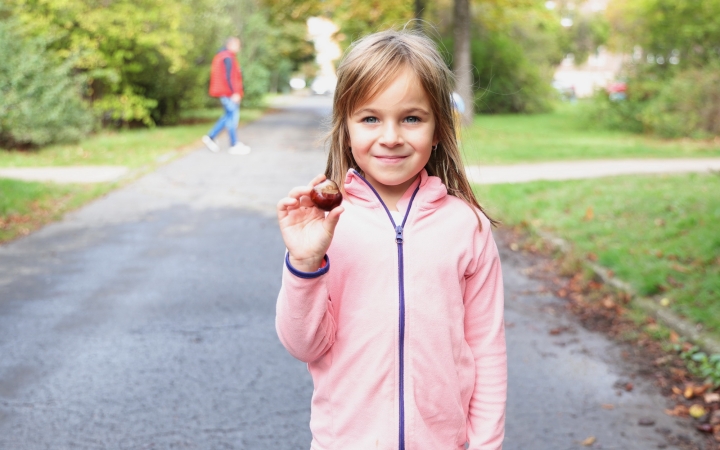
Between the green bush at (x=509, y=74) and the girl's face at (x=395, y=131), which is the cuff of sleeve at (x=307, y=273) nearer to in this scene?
the girl's face at (x=395, y=131)

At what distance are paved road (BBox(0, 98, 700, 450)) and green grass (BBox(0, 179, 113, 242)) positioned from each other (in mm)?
337

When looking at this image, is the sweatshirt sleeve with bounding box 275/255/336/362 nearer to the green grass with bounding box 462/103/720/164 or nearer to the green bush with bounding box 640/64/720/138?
the green grass with bounding box 462/103/720/164

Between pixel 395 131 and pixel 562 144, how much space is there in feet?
47.7

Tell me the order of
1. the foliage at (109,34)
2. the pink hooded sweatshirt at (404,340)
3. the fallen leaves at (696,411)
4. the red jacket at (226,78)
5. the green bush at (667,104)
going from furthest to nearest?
1. the green bush at (667,104)
2. the foliage at (109,34)
3. the red jacket at (226,78)
4. the fallen leaves at (696,411)
5. the pink hooded sweatshirt at (404,340)

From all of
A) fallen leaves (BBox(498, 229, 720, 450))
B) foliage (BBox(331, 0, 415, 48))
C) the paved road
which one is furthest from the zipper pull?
foliage (BBox(331, 0, 415, 48))

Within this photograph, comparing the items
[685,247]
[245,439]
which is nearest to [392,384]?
[245,439]

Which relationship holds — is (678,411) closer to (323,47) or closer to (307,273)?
(307,273)

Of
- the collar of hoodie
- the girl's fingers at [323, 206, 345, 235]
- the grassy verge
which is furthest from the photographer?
the grassy verge

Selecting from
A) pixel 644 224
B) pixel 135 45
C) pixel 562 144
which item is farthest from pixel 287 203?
pixel 135 45

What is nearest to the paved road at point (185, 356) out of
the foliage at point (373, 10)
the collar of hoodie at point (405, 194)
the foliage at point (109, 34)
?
the collar of hoodie at point (405, 194)

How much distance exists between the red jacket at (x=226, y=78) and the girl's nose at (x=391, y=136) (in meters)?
13.7

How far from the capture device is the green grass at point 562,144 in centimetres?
1343

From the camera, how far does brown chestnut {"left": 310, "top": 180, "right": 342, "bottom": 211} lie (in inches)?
65.4

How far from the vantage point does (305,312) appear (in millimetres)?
1716
